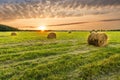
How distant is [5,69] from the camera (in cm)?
1468

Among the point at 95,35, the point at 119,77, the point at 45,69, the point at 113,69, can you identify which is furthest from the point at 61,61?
the point at 95,35

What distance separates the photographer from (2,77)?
43.4 feet

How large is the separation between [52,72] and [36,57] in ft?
17.9

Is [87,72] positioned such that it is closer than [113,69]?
Yes

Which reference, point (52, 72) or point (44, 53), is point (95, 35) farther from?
point (52, 72)

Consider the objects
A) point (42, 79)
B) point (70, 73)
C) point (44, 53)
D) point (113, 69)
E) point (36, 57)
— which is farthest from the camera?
point (44, 53)

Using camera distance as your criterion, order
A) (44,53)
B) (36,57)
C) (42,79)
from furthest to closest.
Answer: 1. (44,53)
2. (36,57)
3. (42,79)

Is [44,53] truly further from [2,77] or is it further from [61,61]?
[2,77]

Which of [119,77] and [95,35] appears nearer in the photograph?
[119,77]

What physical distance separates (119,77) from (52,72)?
388 cm

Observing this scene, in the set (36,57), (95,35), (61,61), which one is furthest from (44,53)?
(95,35)

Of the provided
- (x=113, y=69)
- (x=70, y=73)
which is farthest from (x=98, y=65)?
(x=70, y=73)

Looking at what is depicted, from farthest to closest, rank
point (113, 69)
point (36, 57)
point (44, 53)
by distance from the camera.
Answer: point (44, 53) < point (36, 57) < point (113, 69)

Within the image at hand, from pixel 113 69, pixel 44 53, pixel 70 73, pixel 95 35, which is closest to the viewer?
pixel 70 73
